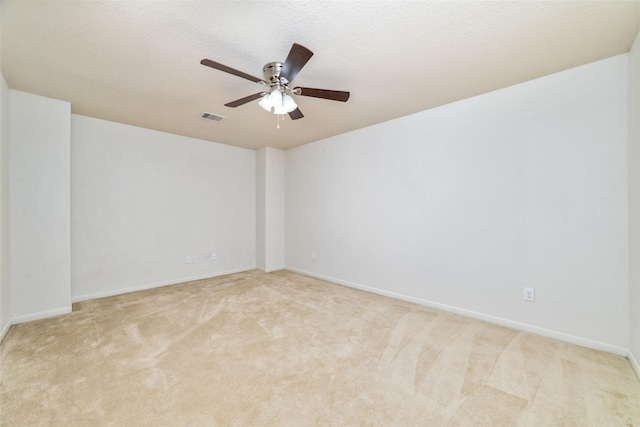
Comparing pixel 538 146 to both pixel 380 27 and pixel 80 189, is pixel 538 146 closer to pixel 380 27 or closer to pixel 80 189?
pixel 380 27

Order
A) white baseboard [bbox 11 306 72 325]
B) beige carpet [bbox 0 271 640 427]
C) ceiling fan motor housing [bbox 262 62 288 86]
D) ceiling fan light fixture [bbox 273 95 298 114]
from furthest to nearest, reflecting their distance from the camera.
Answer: white baseboard [bbox 11 306 72 325]
ceiling fan light fixture [bbox 273 95 298 114]
ceiling fan motor housing [bbox 262 62 288 86]
beige carpet [bbox 0 271 640 427]

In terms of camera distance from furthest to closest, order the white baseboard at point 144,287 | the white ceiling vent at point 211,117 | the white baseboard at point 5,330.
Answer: the white baseboard at point 144,287 < the white ceiling vent at point 211,117 < the white baseboard at point 5,330

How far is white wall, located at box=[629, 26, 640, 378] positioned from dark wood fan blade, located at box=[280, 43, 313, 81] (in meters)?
2.37

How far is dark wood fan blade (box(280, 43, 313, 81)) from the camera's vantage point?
60.9 inches

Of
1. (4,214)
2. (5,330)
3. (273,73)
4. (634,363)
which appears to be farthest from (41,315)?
(634,363)

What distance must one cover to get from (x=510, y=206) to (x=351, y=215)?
2.10m

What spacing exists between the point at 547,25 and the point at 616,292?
2.15m

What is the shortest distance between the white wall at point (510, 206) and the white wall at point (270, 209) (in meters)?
1.76

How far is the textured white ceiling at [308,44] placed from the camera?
Result: 1632mm

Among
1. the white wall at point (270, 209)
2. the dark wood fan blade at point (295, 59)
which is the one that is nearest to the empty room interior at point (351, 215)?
the dark wood fan blade at point (295, 59)

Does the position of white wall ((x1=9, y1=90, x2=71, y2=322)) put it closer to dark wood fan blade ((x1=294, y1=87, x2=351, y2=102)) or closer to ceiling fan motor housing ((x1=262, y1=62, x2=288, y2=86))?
ceiling fan motor housing ((x1=262, y1=62, x2=288, y2=86))

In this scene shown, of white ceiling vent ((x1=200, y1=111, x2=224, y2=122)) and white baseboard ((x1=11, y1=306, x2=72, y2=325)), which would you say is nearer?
white baseboard ((x1=11, y1=306, x2=72, y2=325))

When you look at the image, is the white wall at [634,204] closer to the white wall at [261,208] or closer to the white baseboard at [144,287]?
the white wall at [261,208]

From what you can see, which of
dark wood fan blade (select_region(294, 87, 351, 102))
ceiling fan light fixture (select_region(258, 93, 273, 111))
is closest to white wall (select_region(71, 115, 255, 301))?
ceiling fan light fixture (select_region(258, 93, 273, 111))
